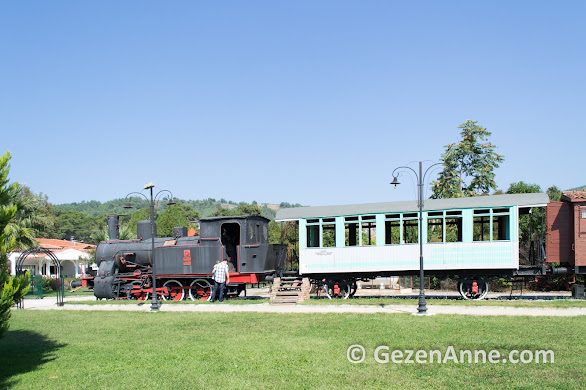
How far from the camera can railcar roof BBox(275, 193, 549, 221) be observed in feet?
61.4

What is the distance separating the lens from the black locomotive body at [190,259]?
2170 centimetres

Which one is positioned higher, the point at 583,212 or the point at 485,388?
the point at 583,212

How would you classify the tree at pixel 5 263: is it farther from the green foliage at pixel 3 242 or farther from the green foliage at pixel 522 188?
the green foliage at pixel 522 188

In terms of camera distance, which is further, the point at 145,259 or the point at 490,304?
the point at 145,259

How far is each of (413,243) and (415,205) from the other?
1419mm

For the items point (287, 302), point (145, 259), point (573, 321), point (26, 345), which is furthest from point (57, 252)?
point (573, 321)

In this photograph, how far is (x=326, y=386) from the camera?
27.1ft

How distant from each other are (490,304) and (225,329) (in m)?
8.77

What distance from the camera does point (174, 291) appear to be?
23562 millimetres

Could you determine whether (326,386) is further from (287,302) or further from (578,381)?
(287,302)

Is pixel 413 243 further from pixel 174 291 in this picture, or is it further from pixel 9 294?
pixel 9 294

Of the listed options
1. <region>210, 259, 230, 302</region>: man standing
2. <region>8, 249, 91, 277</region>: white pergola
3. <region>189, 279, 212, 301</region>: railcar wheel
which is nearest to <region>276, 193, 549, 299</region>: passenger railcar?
<region>210, 259, 230, 302</region>: man standing

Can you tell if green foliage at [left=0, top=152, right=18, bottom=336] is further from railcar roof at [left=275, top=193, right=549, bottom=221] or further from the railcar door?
the railcar door

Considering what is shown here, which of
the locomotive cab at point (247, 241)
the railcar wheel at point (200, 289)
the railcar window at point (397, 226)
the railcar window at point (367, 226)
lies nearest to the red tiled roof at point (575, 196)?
the railcar window at point (397, 226)
